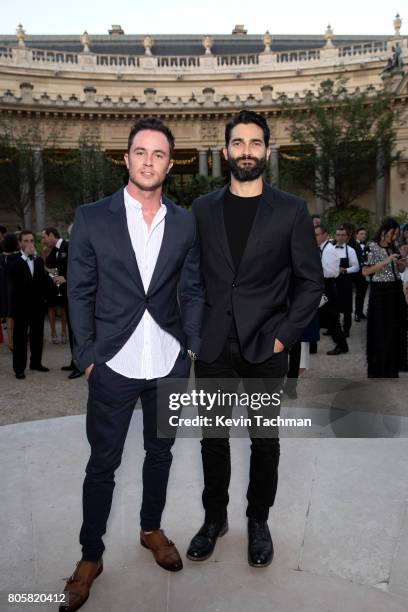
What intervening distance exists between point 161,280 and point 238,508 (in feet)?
5.26

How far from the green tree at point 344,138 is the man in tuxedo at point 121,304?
32.0 meters

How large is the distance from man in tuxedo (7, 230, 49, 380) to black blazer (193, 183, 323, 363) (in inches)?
241

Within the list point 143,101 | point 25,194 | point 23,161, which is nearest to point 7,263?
point 23,161

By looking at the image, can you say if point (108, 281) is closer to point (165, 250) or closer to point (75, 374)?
point (165, 250)

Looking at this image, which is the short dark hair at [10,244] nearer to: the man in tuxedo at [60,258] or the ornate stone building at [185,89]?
the man in tuxedo at [60,258]

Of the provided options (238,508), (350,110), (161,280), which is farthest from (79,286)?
(350,110)

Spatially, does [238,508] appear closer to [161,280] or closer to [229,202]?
[161,280]

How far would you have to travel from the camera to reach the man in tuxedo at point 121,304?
2.76 meters

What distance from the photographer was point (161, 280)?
2.84 metres

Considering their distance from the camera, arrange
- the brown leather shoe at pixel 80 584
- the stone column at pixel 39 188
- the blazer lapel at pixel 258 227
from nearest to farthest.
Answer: the brown leather shoe at pixel 80 584 < the blazer lapel at pixel 258 227 < the stone column at pixel 39 188

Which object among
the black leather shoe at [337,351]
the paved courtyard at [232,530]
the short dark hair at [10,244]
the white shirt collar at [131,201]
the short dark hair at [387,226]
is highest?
the white shirt collar at [131,201]

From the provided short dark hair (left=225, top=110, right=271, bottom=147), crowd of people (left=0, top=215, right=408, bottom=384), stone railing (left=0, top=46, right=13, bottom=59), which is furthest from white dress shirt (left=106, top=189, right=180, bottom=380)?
stone railing (left=0, top=46, right=13, bottom=59)

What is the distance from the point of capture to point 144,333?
2.84 meters

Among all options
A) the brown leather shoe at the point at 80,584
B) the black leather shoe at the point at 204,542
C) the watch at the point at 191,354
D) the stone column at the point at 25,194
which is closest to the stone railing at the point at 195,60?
the stone column at the point at 25,194
